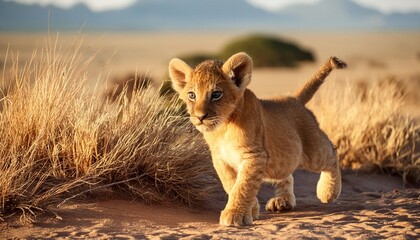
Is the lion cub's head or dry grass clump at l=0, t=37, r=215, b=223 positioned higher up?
the lion cub's head

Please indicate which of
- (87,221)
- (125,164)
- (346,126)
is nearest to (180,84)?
(125,164)

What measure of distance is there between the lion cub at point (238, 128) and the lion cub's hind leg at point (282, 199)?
0.57m

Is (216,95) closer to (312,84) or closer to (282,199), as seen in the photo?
(282,199)

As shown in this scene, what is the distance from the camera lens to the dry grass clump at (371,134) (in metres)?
9.70

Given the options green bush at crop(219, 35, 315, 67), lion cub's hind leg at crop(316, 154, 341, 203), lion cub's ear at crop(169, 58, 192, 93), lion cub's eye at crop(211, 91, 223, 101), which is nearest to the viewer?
lion cub's eye at crop(211, 91, 223, 101)

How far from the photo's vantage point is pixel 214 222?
20.9ft

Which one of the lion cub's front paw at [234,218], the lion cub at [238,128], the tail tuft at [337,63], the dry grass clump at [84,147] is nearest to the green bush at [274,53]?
the tail tuft at [337,63]

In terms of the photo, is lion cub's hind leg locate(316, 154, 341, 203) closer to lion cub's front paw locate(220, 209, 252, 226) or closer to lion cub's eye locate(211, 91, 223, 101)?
lion cub's front paw locate(220, 209, 252, 226)

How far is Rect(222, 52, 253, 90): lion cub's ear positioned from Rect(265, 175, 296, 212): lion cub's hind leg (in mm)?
1640

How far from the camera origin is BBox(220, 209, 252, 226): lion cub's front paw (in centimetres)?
577

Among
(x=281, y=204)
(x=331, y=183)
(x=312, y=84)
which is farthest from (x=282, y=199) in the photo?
(x=312, y=84)

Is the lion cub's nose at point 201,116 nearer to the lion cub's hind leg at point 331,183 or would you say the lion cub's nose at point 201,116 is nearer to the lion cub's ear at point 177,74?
the lion cub's ear at point 177,74

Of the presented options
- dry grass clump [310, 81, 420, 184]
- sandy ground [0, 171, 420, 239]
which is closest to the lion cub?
sandy ground [0, 171, 420, 239]

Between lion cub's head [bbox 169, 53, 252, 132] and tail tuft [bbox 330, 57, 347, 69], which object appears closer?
lion cub's head [bbox 169, 53, 252, 132]
